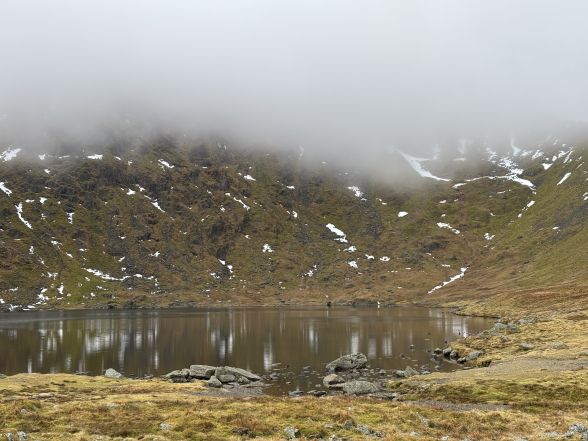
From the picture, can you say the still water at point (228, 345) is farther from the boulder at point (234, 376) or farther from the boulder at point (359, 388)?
the boulder at point (359, 388)

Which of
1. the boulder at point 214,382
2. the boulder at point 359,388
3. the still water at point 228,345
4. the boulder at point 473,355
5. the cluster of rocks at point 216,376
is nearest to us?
the boulder at point 359,388

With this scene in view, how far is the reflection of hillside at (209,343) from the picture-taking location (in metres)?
83.6

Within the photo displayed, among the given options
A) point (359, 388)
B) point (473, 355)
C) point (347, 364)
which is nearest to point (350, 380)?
point (359, 388)

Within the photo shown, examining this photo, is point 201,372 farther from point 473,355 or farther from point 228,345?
point 473,355

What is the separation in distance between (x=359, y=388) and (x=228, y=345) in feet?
165

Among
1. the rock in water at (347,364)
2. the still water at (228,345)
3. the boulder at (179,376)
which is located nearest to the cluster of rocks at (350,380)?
the rock in water at (347,364)

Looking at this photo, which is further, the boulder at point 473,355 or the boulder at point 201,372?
the boulder at point 473,355

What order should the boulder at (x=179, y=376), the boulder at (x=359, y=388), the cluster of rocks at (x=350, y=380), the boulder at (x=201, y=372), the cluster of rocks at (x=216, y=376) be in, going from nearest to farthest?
the boulder at (x=359, y=388) → the cluster of rocks at (x=350, y=380) → the cluster of rocks at (x=216, y=376) → the boulder at (x=179, y=376) → the boulder at (x=201, y=372)

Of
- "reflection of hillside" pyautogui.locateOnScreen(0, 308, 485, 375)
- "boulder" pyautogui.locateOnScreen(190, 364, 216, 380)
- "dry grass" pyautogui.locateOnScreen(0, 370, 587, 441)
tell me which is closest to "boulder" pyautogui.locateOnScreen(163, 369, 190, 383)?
"boulder" pyautogui.locateOnScreen(190, 364, 216, 380)

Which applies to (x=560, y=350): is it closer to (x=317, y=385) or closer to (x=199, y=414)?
(x=317, y=385)

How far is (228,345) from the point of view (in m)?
103

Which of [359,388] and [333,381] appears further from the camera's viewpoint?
[333,381]

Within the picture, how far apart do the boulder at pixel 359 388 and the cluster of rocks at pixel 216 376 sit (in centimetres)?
1473

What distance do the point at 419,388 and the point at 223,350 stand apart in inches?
1939
